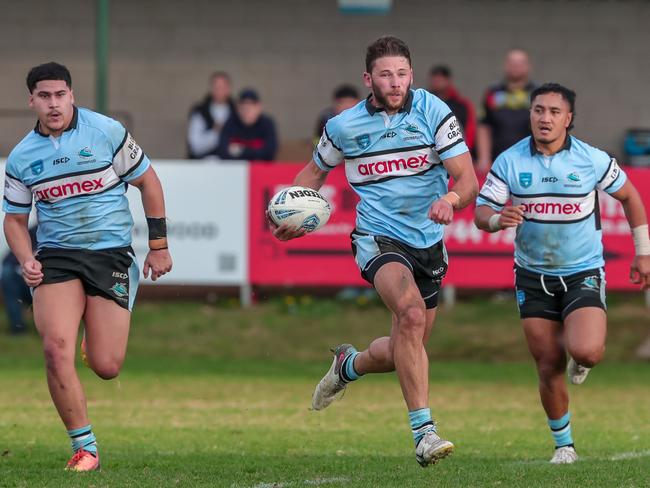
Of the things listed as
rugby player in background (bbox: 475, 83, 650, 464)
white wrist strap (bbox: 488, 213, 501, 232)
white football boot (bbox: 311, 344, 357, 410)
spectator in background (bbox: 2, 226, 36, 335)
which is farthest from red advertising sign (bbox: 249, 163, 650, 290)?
white wrist strap (bbox: 488, 213, 501, 232)

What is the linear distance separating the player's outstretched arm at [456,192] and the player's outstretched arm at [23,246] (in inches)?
97.4

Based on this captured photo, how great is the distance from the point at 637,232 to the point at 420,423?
232 cm

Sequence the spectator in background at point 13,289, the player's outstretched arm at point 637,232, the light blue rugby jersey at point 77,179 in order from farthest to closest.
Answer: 1. the spectator in background at point 13,289
2. the player's outstretched arm at point 637,232
3. the light blue rugby jersey at point 77,179

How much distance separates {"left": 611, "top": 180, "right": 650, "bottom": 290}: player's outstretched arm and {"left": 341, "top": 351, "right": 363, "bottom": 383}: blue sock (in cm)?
193

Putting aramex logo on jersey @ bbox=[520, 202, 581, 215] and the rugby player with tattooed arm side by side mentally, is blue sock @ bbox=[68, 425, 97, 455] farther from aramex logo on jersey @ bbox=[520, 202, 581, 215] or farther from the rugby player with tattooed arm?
aramex logo on jersey @ bbox=[520, 202, 581, 215]

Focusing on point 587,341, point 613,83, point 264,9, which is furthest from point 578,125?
point 587,341

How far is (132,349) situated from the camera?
16.8 metres

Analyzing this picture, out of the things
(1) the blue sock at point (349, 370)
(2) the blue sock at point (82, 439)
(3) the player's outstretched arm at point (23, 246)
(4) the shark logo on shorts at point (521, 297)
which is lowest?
(2) the blue sock at point (82, 439)

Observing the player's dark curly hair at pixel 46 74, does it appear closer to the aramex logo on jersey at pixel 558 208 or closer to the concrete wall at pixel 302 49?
the aramex logo on jersey at pixel 558 208

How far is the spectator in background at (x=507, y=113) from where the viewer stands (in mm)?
16203

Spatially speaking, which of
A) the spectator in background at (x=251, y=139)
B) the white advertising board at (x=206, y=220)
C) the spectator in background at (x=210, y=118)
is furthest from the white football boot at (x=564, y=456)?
the spectator in background at (x=210, y=118)

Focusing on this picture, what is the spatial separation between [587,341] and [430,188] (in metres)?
1.38

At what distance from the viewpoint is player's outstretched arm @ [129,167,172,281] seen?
9.12 meters

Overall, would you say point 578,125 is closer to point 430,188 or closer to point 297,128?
point 297,128
